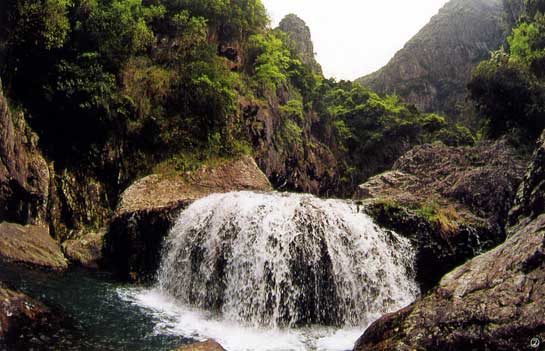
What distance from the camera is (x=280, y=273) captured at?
11.1 metres

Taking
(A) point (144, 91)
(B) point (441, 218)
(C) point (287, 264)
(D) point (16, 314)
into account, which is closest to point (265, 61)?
(A) point (144, 91)

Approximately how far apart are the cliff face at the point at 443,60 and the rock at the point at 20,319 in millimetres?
63980

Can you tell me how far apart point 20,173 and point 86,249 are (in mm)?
3232

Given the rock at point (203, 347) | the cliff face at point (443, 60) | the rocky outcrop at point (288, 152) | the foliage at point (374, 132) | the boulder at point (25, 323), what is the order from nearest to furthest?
the rock at point (203, 347) → the boulder at point (25, 323) → the rocky outcrop at point (288, 152) → the foliage at point (374, 132) → the cliff face at point (443, 60)

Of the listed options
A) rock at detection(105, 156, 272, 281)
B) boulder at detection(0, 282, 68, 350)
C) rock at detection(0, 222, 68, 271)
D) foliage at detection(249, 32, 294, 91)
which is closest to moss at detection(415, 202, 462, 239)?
rock at detection(105, 156, 272, 281)

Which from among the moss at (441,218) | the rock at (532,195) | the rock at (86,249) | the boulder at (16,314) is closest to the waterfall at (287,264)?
the moss at (441,218)

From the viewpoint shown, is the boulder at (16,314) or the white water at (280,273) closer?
the boulder at (16,314)

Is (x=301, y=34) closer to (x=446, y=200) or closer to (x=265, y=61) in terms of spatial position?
(x=265, y=61)

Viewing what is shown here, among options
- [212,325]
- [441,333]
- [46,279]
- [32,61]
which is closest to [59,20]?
[32,61]

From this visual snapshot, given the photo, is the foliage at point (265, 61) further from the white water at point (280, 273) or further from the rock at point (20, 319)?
the rock at point (20, 319)

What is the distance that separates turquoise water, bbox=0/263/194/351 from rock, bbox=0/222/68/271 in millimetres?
486

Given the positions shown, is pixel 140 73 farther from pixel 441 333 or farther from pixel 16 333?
pixel 441 333

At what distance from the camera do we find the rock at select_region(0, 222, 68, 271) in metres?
11.8

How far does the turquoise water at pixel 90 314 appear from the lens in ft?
24.2
